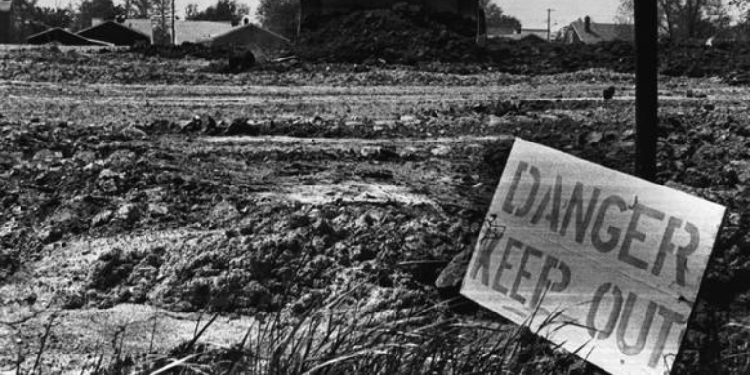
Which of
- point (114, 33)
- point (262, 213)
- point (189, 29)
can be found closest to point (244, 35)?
point (114, 33)

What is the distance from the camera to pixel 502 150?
25.4 ft

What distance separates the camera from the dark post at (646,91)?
4.73m

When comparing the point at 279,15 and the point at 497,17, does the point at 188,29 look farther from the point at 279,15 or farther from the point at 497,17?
the point at 497,17

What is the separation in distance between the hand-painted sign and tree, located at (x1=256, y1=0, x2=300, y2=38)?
199 ft

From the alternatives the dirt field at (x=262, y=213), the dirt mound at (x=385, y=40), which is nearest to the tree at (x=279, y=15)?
the dirt mound at (x=385, y=40)

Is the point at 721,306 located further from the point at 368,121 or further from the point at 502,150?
the point at 368,121

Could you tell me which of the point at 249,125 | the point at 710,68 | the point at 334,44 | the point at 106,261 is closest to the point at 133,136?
the point at 249,125

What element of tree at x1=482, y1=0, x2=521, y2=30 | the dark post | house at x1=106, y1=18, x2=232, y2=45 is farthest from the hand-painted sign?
house at x1=106, y1=18, x2=232, y2=45

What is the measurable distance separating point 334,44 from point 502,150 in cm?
1733

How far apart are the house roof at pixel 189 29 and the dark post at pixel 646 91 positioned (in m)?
68.7

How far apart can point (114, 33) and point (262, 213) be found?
219 ft

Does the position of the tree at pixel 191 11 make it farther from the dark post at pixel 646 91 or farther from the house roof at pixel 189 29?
the dark post at pixel 646 91

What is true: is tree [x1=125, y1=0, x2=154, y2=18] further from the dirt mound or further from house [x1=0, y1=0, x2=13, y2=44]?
the dirt mound

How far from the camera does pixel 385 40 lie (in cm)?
2470
